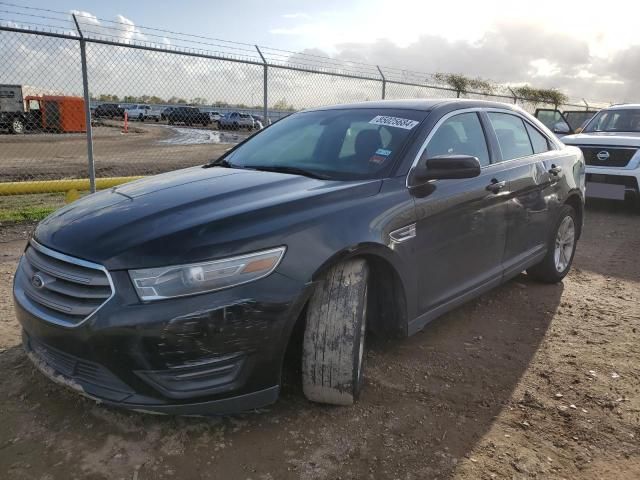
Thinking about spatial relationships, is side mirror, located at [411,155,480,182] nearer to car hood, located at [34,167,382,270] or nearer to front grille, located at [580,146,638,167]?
car hood, located at [34,167,382,270]

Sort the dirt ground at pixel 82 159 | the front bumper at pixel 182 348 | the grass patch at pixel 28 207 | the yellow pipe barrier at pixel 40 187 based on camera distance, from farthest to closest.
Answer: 1. the dirt ground at pixel 82 159
2. the grass patch at pixel 28 207
3. the yellow pipe barrier at pixel 40 187
4. the front bumper at pixel 182 348

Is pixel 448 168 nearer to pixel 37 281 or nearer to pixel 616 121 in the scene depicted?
pixel 37 281

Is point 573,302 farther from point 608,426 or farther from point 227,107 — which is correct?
point 227,107

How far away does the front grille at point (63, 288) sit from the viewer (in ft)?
7.37

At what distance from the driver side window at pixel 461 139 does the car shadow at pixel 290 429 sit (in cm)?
135

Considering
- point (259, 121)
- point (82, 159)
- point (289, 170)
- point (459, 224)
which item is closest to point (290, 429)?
point (289, 170)

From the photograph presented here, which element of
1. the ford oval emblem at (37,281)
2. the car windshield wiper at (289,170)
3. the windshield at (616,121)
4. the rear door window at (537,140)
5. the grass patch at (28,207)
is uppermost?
the windshield at (616,121)

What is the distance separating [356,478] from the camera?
2.28 metres

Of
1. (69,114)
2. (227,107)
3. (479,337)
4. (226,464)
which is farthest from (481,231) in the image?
(69,114)

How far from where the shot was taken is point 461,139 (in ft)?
11.9

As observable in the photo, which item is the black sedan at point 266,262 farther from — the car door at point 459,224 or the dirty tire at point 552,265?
the dirty tire at point 552,265

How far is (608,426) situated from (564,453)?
408 mm

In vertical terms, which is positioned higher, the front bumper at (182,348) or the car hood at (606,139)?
the car hood at (606,139)

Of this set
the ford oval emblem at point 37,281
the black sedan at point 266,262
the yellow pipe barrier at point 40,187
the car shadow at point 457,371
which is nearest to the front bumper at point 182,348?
the black sedan at point 266,262
